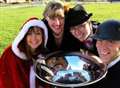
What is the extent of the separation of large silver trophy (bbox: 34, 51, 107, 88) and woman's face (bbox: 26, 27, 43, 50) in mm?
649

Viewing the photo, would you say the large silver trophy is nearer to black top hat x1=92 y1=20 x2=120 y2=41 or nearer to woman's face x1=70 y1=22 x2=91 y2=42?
black top hat x1=92 y1=20 x2=120 y2=41

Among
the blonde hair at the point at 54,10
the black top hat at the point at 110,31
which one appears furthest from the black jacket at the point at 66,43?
the black top hat at the point at 110,31

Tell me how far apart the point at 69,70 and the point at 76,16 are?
160cm

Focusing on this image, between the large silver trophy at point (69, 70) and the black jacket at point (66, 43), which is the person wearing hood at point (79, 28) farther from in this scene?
the large silver trophy at point (69, 70)

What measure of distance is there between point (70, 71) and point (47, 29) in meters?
1.39

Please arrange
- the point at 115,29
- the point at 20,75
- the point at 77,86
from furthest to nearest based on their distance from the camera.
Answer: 1. the point at 20,75
2. the point at 115,29
3. the point at 77,86

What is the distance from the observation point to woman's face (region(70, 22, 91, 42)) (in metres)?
5.36

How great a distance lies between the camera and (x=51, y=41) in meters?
5.43

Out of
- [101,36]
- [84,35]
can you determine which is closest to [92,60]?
→ [101,36]

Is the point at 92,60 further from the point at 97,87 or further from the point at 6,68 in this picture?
the point at 6,68

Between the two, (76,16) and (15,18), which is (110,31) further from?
(15,18)

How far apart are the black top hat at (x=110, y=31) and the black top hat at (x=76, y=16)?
1.27m

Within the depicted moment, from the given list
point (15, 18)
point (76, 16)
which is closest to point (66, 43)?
point (76, 16)

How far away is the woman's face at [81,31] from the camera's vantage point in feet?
17.6
